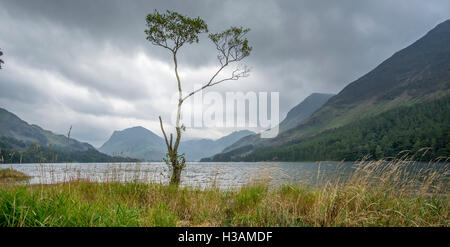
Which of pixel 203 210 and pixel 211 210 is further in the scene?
pixel 203 210

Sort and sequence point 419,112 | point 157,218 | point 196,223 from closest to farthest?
point 157,218
point 196,223
point 419,112

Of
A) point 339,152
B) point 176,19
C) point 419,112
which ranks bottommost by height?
point 339,152

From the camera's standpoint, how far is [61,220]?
375cm

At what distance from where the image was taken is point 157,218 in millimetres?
4148

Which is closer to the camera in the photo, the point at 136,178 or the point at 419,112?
the point at 136,178
